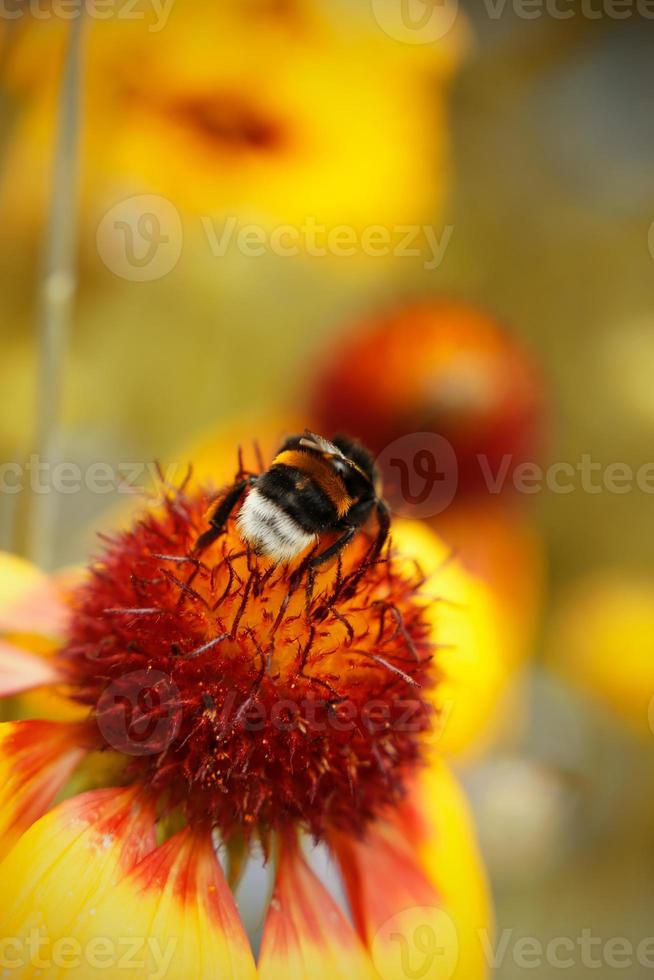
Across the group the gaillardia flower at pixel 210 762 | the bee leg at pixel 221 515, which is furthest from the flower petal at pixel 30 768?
the bee leg at pixel 221 515

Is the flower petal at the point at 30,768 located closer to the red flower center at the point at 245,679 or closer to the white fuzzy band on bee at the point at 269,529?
the red flower center at the point at 245,679

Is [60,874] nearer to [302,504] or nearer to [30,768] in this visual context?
[30,768]

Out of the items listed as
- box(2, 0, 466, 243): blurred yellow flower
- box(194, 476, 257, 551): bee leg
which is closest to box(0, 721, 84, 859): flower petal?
box(194, 476, 257, 551): bee leg

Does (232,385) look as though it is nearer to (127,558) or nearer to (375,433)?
(375,433)

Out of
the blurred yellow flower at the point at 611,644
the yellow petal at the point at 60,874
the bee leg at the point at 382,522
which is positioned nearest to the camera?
the yellow petal at the point at 60,874

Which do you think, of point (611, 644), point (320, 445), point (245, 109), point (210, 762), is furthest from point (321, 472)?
point (611, 644)

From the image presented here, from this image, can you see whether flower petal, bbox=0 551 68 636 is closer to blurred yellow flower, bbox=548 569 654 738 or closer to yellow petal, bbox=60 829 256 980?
yellow petal, bbox=60 829 256 980

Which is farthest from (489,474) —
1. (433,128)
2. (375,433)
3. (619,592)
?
(433,128)
